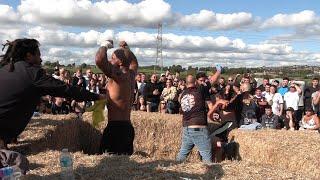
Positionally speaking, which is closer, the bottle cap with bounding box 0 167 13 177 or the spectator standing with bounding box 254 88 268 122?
the bottle cap with bounding box 0 167 13 177

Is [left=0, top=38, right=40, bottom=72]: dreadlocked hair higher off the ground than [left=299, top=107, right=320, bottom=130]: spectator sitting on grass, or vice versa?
[left=0, top=38, right=40, bottom=72]: dreadlocked hair

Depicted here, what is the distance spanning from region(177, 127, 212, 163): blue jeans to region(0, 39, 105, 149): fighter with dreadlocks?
5112 mm

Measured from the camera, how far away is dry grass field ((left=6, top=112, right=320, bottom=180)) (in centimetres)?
556

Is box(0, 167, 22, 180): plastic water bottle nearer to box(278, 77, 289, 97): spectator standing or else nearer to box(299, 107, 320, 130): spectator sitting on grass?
box(299, 107, 320, 130): spectator sitting on grass

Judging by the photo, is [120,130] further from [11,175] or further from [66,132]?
[66,132]

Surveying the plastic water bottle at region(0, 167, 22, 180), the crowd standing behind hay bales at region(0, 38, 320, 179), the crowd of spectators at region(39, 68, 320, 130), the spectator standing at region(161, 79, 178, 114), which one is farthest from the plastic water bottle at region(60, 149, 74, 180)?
the spectator standing at region(161, 79, 178, 114)

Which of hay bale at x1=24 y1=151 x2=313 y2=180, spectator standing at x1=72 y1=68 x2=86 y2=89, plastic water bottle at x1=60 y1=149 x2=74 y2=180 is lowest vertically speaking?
hay bale at x1=24 y1=151 x2=313 y2=180

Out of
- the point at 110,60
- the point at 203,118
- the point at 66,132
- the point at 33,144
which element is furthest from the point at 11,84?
the point at 66,132

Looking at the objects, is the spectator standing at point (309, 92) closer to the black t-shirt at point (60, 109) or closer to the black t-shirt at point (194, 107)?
the black t-shirt at point (194, 107)

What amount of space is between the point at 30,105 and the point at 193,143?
5.46 meters

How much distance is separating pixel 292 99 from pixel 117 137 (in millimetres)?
10485

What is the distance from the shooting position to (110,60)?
6.98m

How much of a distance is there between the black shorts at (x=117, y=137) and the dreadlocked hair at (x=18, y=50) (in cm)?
247

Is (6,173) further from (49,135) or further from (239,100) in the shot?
(239,100)
